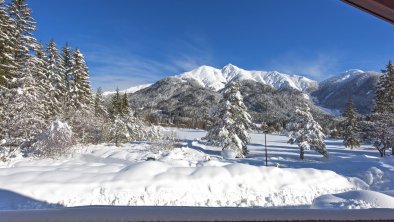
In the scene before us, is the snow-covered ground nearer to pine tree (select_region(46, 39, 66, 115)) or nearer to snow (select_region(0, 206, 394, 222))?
snow (select_region(0, 206, 394, 222))

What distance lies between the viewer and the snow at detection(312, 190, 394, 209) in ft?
10.0

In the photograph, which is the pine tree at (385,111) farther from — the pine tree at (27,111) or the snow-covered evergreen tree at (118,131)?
the pine tree at (27,111)

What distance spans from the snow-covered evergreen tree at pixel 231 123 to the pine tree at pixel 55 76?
9040 mm

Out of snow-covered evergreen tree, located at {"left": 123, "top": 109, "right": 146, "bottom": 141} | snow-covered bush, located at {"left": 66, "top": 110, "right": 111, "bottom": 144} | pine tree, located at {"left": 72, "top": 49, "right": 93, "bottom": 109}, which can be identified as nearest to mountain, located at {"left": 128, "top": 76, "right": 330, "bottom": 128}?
snow-covered evergreen tree, located at {"left": 123, "top": 109, "right": 146, "bottom": 141}

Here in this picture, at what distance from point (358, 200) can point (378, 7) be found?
9.43ft

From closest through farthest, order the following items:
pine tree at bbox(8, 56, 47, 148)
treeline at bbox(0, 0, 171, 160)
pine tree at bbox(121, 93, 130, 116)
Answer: treeline at bbox(0, 0, 171, 160), pine tree at bbox(8, 56, 47, 148), pine tree at bbox(121, 93, 130, 116)

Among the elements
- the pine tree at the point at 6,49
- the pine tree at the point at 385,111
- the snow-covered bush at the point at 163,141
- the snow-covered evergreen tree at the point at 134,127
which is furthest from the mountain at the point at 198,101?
the pine tree at the point at 6,49

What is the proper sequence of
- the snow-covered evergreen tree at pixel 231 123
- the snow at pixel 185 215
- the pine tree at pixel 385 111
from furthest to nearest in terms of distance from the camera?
the snow-covered evergreen tree at pixel 231 123, the pine tree at pixel 385 111, the snow at pixel 185 215

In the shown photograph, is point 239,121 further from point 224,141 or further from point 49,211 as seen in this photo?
point 49,211

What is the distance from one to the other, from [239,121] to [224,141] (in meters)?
1.88

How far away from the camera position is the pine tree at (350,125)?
21094 millimetres

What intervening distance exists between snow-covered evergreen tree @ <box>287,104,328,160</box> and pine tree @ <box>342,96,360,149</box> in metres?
2.53

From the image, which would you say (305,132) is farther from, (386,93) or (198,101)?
(198,101)

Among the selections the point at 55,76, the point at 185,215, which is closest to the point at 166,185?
the point at 185,215
